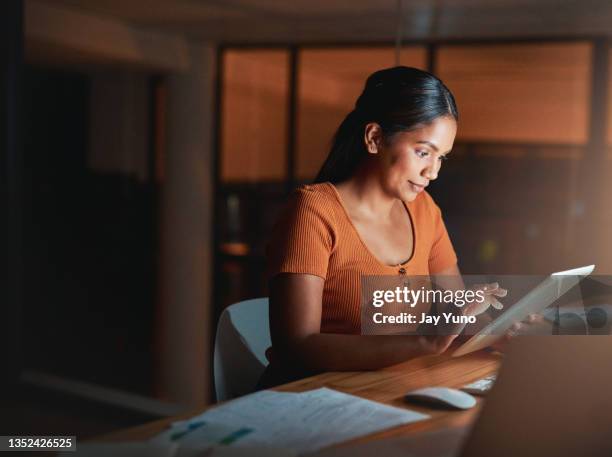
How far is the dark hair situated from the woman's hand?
43 cm

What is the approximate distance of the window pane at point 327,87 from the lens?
5.07 metres

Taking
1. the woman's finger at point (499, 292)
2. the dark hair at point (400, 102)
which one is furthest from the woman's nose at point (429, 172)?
the woman's finger at point (499, 292)

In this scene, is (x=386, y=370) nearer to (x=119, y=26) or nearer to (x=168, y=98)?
(x=119, y=26)

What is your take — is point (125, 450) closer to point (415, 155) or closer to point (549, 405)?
point (549, 405)

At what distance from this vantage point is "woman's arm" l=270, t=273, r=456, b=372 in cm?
Result: 165

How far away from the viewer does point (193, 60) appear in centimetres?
543

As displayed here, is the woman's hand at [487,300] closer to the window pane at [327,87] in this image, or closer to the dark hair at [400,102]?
the dark hair at [400,102]

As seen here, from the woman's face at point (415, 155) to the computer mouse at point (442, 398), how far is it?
671 millimetres

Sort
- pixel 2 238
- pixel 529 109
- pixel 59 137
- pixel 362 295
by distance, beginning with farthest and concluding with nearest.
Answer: pixel 59 137, pixel 529 109, pixel 2 238, pixel 362 295

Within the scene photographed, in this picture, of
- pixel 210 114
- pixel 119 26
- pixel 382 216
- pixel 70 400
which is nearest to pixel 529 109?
pixel 210 114

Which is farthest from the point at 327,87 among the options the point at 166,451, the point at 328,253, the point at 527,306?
the point at 166,451

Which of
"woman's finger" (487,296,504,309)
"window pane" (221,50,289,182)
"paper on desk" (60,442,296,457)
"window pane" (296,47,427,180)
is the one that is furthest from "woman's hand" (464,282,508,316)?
"window pane" (221,50,289,182)

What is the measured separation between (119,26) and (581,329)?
3823 mm

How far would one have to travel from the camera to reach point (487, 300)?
1.75 meters
